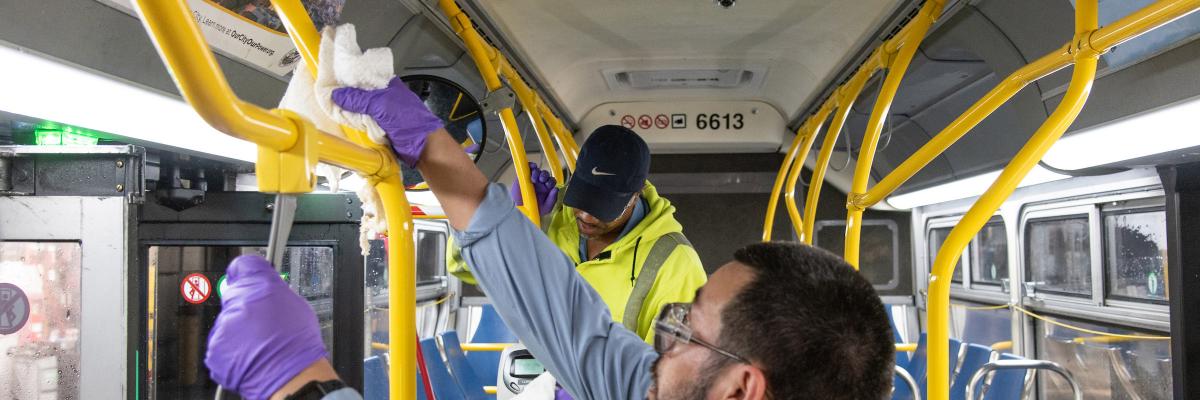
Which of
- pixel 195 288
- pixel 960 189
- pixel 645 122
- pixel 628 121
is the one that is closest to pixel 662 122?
pixel 645 122

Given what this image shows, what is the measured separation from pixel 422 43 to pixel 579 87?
94.8 inches

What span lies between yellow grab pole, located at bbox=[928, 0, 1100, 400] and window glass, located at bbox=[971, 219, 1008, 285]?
13.8ft

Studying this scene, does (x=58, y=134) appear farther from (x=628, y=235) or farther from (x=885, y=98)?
(x=885, y=98)

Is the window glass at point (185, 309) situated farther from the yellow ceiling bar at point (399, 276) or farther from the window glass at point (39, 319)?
the yellow ceiling bar at point (399, 276)

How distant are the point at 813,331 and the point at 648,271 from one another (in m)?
1.31

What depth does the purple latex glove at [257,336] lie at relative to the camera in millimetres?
1105

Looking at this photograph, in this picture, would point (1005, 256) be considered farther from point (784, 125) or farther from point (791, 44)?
point (791, 44)

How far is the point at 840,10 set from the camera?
4.12m

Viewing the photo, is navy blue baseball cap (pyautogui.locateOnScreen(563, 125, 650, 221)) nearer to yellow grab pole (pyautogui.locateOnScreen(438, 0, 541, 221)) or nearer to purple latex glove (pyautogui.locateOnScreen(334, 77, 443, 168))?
yellow grab pole (pyautogui.locateOnScreen(438, 0, 541, 221))

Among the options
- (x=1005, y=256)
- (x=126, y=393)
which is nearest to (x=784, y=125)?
(x=1005, y=256)

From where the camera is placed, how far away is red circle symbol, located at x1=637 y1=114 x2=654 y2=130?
6.39 meters

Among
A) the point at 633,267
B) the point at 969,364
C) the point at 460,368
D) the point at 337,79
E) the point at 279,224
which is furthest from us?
the point at 460,368

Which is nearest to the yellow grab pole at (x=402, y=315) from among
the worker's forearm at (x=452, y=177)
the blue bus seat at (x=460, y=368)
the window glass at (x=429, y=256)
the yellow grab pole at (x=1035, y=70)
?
the worker's forearm at (x=452, y=177)

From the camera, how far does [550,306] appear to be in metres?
1.62
